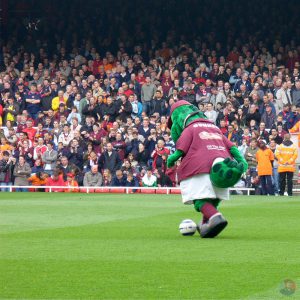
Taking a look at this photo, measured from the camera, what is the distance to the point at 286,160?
28828 millimetres

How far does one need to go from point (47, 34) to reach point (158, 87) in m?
8.69

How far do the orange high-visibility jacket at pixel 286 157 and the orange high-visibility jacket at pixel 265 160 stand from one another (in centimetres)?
22

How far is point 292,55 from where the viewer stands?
117 feet

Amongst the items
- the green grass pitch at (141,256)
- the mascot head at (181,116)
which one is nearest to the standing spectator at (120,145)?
the green grass pitch at (141,256)

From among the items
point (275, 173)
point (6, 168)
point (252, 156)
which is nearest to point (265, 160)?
point (252, 156)

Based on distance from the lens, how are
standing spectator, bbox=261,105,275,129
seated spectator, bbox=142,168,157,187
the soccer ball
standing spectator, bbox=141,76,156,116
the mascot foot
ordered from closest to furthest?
the mascot foot, the soccer ball, seated spectator, bbox=142,168,157,187, standing spectator, bbox=261,105,275,129, standing spectator, bbox=141,76,156,116

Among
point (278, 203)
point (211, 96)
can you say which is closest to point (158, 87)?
point (211, 96)

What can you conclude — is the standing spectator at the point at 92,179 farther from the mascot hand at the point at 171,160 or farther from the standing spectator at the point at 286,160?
the mascot hand at the point at 171,160

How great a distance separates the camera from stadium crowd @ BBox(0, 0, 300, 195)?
30.4 m

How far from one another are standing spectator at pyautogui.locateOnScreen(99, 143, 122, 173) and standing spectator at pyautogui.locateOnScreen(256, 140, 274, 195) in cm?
428

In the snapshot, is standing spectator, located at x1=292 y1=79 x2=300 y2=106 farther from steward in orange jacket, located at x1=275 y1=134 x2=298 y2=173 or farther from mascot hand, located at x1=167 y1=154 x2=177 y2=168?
mascot hand, located at x1=167 y1=154 x2=177 y2=168

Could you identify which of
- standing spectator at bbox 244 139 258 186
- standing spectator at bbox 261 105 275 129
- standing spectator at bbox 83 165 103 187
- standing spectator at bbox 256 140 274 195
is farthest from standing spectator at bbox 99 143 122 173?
standing spectator at bbox 261 105 275 129

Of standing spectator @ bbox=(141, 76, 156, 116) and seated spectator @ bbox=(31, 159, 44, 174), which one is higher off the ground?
standing spectator @ bbox=(141, 76, 156, 116)

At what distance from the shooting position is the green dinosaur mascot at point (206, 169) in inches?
518
